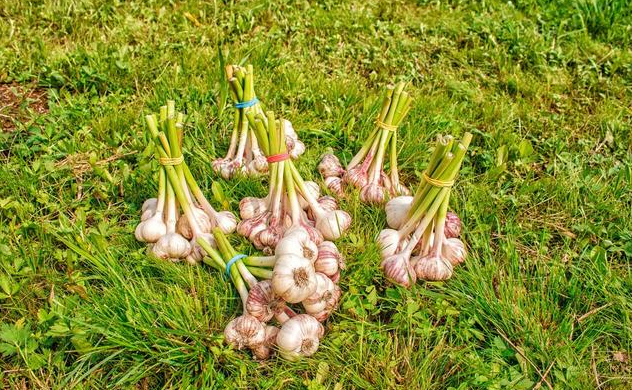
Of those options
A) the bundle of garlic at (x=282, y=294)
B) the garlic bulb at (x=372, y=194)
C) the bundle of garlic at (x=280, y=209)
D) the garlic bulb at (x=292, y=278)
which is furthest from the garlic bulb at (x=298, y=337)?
the garlic bulb at (x=372, y=194)

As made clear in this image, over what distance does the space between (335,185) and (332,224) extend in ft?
1.25

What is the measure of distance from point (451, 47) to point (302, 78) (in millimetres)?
1295

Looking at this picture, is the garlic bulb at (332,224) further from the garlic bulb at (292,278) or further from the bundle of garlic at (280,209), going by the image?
the garlic bulb at (292,278)

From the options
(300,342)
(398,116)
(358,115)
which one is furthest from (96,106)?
(300,342)

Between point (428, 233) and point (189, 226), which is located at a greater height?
point (428, 233)

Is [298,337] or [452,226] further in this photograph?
[452,226]

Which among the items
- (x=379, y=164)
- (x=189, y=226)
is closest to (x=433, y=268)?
(x=379, y=164)

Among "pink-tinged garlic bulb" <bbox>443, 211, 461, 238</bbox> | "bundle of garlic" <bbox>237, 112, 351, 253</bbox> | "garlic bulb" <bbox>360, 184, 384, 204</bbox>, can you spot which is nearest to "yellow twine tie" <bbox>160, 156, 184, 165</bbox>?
"bundle of garlic" <bbox>237, 112, 351, 253</bbox>

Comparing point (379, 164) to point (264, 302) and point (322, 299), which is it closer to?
point (322, 299)

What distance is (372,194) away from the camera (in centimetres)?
281

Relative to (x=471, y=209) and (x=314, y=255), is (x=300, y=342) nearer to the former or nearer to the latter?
(x=314, y=255)

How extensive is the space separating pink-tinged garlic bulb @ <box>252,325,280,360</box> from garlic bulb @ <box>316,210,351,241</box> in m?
0.52

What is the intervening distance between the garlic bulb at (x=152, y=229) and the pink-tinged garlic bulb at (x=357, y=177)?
3.04 ft

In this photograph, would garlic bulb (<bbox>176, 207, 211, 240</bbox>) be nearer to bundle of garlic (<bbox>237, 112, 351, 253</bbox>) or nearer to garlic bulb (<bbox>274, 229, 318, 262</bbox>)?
bundle of garlic (<bbox>237, 112, 351, 253</bbox>)
